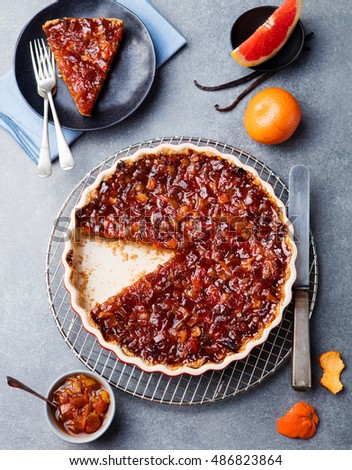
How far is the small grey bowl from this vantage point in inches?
Result: 143

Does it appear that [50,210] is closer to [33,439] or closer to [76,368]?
[76,368]

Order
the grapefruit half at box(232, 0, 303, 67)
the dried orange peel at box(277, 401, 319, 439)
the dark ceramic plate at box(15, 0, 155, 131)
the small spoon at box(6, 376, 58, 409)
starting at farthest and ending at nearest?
the dark ceramic plate at box(15, 0, 155, 131)
the grapefruit half at box(232, 0, 303, 67)
the dried orange peel at box(277, 401, 319, 439)
the small spoon at box(6, 376, 58, 409)

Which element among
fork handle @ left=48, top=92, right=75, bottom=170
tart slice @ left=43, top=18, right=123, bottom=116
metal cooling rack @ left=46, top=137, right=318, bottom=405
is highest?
tart slice @ left=43, top=18, right=123, bottom=116

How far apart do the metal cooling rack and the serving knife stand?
0.39 ft

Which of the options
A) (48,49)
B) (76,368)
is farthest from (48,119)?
(76,368)

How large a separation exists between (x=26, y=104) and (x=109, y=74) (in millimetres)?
622

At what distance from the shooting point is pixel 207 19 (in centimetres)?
432

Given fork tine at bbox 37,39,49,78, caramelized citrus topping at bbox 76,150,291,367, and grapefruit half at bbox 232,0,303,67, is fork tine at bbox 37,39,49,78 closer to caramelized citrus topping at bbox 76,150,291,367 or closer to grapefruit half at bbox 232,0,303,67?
caramelized citrus topping at bbox 76,150,291,367

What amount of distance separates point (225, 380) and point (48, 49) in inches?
102

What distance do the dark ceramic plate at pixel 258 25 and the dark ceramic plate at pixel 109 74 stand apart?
62 centimetres

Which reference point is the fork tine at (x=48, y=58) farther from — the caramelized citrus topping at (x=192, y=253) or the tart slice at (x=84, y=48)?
the caramelized citrus topping at (x=192, y=253)

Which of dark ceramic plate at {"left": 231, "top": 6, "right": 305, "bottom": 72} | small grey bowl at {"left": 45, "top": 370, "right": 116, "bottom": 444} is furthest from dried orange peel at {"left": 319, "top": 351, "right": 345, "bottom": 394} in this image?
dark ceramic plate at {"left": 231, "top": 6, "right": 305, "bottom": 72}

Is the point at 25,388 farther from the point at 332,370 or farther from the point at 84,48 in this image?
the point at 84,48
